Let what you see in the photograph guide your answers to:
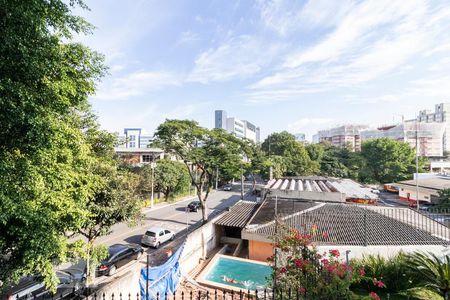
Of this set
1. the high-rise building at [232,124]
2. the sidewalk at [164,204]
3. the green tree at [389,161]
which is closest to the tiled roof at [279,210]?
the sidewalk at [164,204]

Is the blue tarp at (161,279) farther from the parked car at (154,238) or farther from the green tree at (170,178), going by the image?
the green tree at (170,178)

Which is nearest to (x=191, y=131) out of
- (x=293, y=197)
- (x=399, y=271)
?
(x=293, y=197)

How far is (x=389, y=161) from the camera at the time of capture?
4259cm

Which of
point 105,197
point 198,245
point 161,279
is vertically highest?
point 105,197

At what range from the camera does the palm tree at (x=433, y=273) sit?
5.95 meters

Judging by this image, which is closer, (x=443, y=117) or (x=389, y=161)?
(x=389, y=161)

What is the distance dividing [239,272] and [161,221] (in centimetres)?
1230

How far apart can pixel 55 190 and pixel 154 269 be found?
4.13 meters

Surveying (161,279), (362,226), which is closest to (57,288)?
(161,279)

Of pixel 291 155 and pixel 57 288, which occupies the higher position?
pixel 291 155

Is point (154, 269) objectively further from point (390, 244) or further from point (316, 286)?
point (390, 244)

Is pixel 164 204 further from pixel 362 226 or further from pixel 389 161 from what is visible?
pixel 389 161

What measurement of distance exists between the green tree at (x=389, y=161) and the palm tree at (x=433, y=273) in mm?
41614

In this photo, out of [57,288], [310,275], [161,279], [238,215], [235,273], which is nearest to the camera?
[310,275]
